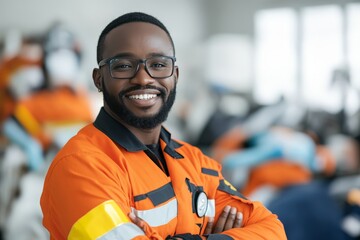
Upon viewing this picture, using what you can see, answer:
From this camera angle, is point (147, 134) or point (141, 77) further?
point (147, 134)

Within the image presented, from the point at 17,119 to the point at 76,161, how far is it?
2.65 metres

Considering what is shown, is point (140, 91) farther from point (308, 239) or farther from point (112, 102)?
point (308, 239)

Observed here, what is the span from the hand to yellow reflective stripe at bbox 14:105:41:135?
2418 millimetres

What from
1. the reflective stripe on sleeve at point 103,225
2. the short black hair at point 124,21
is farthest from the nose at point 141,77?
the reflective stripe on sleeve at point 103,225

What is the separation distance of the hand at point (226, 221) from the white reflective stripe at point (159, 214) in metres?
0.15

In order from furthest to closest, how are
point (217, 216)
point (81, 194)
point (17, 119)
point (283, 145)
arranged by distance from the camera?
point (17, 119), point (283, 145), point (217, 216), point (81, 194)

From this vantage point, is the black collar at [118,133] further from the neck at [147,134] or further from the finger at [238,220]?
the finger at [238,220]

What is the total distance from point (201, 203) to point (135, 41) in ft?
1.31

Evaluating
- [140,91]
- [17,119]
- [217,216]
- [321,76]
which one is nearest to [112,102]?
[140,91]

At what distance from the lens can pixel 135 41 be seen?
45.7 inches

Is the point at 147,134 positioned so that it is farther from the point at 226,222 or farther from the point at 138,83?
the point at 226,222

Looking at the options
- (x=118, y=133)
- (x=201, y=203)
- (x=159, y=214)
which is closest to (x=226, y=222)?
(x=201, y=203)

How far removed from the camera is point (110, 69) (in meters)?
1.17

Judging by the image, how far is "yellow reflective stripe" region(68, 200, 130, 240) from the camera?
3.42 ft
